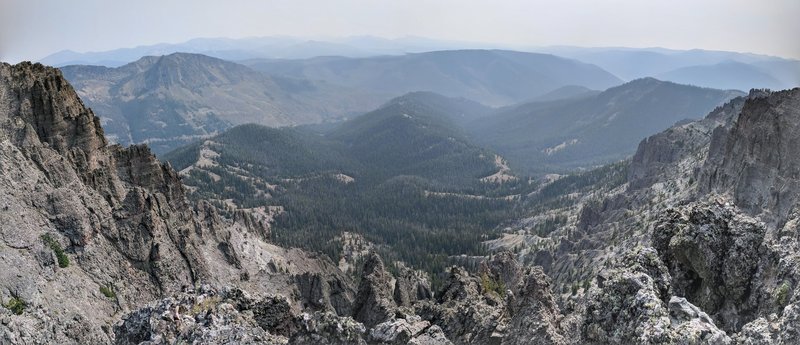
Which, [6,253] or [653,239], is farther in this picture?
[6,253]

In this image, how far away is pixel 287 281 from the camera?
297ft

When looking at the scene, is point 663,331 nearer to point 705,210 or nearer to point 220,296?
point 705,210

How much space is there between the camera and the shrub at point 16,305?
40369 mm

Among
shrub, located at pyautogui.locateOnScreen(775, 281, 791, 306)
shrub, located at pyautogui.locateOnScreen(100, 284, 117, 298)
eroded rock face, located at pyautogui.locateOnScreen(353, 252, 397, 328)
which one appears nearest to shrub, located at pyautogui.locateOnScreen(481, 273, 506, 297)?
eroded rock face, located at pyautogui.locateOnScreen(353, 252, 397, 328)

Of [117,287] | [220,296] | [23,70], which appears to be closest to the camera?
[220,296]

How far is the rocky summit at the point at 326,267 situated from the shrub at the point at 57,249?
0.29 m

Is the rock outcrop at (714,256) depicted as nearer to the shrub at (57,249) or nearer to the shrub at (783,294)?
the shrub at (783,294)

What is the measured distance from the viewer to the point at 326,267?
120 metres

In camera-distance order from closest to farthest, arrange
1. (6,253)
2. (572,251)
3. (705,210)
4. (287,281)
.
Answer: (705,210) → (6,253) → (287,281) → (572,251)

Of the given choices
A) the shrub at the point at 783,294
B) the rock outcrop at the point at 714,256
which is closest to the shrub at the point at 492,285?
the rock outcrop at the point at 714,256

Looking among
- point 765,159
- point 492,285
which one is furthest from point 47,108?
point 765,159

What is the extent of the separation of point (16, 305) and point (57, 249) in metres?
16.4

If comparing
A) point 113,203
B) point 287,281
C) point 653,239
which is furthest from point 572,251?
point 653,239

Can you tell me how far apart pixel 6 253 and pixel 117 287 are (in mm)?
12881
